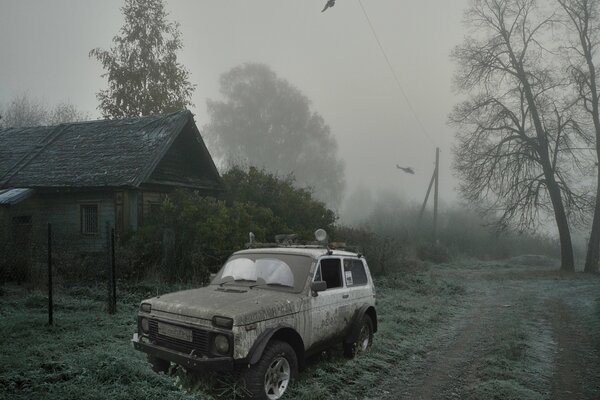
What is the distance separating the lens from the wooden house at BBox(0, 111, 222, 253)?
1565 cm

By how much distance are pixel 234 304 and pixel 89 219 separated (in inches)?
547

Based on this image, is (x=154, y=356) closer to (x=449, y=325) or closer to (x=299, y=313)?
(x=299, y=313)

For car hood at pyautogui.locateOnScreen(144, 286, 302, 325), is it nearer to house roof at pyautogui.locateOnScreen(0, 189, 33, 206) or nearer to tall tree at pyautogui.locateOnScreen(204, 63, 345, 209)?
house roof at pyautogui.locateOnScreen(0, 189, 33, 206)

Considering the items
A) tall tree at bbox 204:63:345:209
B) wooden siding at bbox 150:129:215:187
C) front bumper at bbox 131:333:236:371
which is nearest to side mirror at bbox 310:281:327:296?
front bumper at bbox 131:333:236:371

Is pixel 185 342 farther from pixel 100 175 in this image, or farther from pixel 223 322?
pixel 100 175

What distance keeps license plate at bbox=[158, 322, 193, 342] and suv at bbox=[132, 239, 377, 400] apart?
1 centimetres

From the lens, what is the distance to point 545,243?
110 feet

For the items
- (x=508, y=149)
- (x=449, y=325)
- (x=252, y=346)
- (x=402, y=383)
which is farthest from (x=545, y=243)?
(x=252, y=346)

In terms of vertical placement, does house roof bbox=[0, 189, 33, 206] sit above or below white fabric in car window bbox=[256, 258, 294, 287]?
above

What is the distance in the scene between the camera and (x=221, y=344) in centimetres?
468

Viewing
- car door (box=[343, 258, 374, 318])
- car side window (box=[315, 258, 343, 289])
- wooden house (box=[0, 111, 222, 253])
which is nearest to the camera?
car side window (box=[315, 258, 343, 289])

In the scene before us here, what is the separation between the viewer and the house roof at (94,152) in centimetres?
1594

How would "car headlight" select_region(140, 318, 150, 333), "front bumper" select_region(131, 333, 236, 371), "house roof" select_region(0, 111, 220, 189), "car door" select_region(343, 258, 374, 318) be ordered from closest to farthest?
"front bumper" select_region(131, 333, 236, 371)
"car headlight" select_region(140, 318, 150, 333)
"car door" select_region(343, 258, 374, 318)
"house roof" select_region(0, 111, 220, 189)

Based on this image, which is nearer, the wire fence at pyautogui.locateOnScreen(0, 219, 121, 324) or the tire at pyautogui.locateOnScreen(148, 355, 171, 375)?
the tire at pyautogui.locateOnScreen(148, 355, 171, 375)
